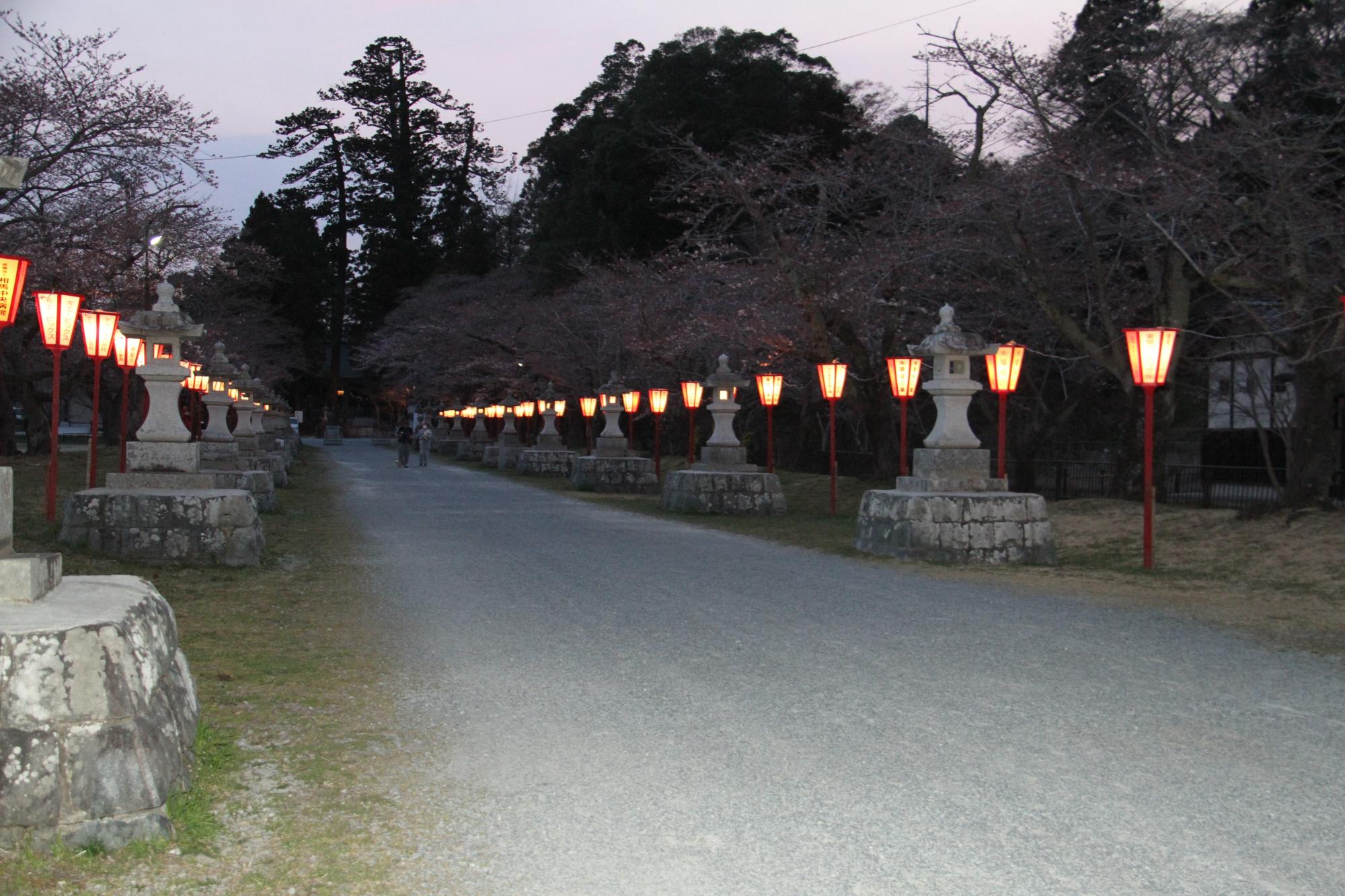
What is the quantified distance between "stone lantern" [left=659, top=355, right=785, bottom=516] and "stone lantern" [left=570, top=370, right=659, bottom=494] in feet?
20.2

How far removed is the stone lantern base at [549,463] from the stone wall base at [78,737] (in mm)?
30663

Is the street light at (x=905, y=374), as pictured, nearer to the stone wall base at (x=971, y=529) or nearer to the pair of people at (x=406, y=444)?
the stone wall base at (x=971, y=529)

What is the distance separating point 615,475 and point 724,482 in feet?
25.8

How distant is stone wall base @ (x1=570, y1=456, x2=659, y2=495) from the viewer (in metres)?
26.8

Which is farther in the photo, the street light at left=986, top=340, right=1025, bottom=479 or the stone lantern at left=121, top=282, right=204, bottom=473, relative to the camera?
the street light at left=986, top=340, right=1025, bottom=479

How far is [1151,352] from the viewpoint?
11.9 metres

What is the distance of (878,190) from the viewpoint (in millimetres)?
22844

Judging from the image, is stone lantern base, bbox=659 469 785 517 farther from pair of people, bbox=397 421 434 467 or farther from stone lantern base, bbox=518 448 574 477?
pair of people, bbox=397 421 434 467

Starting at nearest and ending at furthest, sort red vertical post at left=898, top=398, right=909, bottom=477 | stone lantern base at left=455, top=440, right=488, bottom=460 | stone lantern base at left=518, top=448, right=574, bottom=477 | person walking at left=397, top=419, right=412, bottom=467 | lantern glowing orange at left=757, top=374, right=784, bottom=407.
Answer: red vertical post at left=898, top=398, right=909, bottom=477
lantern glowing orange at left=757, top=374, right=784, bottom=407
stone lantern base at left=518, top=448, right=574, bottom=477
person walking at left=397, top=419, right=412, bottom=467
stone lantern base at left=455, top=440, right=488, bottom=460

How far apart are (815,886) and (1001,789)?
118 cm

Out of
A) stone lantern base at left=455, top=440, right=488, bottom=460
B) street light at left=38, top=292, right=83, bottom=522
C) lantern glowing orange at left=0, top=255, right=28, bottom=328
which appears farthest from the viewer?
stone lantern base at left=455, top=440, right=488, bottom=460

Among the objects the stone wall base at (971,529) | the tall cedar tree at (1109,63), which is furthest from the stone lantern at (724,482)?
the tall cedar tree at (1109,63)

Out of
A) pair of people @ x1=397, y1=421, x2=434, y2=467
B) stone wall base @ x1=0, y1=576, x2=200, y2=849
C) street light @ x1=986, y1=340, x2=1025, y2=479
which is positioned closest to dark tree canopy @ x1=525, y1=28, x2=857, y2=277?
pair of people @ x1=397, y1=421, x2=434, y2=467

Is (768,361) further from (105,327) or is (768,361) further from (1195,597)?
(1195,597)
